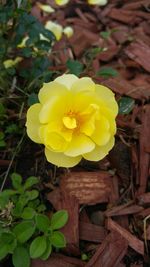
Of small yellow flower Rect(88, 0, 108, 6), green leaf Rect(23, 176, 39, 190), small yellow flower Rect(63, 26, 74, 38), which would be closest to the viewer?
green leaf Rect(23, 176, 39, 190)

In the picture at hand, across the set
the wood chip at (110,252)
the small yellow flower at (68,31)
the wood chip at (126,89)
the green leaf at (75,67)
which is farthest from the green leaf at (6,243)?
the small yellow flower at (68,31)

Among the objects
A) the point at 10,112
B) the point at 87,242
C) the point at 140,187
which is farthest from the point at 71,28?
the point at 87,242

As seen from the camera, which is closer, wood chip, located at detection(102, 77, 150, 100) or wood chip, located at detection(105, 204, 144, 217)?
wood chip, located at detection(105, 204, 144, 217)

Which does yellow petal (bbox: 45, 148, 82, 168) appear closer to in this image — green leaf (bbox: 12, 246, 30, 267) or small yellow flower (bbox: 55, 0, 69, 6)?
green leaf (bbox: 12, 246, 30, 267)

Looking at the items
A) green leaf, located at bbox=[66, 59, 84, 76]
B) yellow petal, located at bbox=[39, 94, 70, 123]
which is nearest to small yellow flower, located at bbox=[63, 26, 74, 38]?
green leaf, located at bbox=[66, 59, 84, 76]

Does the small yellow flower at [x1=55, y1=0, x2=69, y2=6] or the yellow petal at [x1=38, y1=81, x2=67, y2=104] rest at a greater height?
the yellow petal at [x1=38, y1=81, x2=67, y2=104]

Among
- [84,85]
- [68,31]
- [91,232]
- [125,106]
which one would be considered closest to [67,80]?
[84,85]

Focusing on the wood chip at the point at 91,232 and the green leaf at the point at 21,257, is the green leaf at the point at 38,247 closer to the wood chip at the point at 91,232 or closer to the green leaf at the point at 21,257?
the green leaf at the point at 21,257

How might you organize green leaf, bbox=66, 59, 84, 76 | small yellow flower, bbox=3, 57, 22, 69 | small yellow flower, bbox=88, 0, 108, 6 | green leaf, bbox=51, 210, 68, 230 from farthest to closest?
small yellow flower, bbox=88, 0, 108, 6 < small yellow flower, bbox=3, 57, 22, 69 < green leaf, bbox=66, 59, 84, 76 < green leaf, bbox=51, 210, 68, 230
